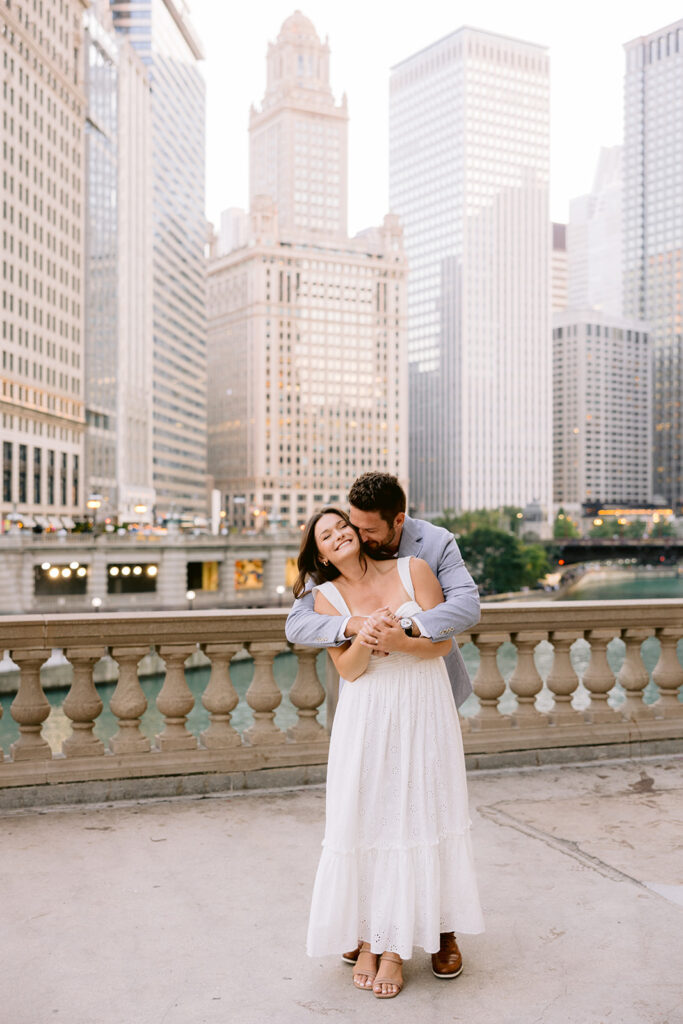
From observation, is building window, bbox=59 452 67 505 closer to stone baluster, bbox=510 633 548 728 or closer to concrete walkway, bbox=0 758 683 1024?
stone baluster, bbox=510 633 548 728

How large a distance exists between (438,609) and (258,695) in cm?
286

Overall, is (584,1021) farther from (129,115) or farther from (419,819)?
(129,115)

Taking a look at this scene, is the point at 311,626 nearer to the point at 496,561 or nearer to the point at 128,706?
the point at 128,706

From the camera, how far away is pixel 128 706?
19.5 ft

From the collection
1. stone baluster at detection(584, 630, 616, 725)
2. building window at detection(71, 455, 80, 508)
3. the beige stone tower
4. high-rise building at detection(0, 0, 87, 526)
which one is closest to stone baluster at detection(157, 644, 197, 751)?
stone baluster at detection(584, 630, 616, 725)

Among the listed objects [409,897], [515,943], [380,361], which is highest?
[380,361]

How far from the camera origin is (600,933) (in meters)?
3.97

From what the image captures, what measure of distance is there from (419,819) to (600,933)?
3.56 ft

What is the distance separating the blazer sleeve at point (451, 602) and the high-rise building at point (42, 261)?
264 feet

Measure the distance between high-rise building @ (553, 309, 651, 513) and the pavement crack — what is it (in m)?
192

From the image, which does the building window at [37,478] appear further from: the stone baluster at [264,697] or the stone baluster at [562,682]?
the stone baluster at [562,682]

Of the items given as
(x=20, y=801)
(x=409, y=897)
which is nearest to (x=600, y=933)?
(x=409, y=897)

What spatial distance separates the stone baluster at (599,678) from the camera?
271 inches

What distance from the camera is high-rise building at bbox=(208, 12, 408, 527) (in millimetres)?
164375
